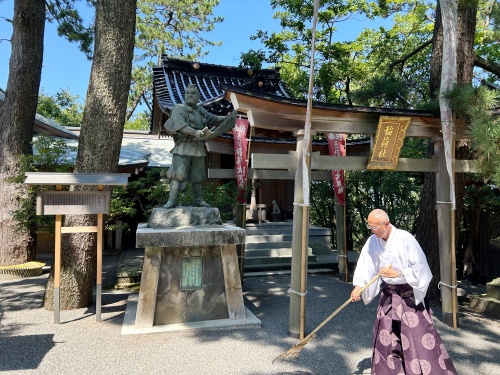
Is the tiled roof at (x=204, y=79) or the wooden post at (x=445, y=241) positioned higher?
the tiled roof at (x=204, y=79)

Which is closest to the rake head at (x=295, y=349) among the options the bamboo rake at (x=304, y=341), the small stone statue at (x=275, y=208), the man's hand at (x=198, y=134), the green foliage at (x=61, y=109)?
the bamboo rake at (x=304, y=341)

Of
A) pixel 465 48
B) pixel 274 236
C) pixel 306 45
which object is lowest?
pixel 274 236

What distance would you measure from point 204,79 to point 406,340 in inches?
525

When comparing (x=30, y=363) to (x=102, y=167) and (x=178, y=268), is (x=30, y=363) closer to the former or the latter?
(x=178, y=268)

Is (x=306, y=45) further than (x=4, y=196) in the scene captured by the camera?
Yes

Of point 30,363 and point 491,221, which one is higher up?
point 491,221

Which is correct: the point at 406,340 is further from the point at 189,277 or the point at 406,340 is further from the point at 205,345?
the point at 189,277

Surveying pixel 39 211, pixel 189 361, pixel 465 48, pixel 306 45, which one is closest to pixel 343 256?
pixel 465 48

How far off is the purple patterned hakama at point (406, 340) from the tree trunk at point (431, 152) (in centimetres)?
314

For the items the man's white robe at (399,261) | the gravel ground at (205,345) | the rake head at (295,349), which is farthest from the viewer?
the gravel ground at (205,345)

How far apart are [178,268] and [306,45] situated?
11712mm

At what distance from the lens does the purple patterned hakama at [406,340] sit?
322cm

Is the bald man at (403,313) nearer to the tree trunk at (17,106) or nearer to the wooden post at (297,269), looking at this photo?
the wooden post at (297,269)

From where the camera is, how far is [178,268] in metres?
5.07
